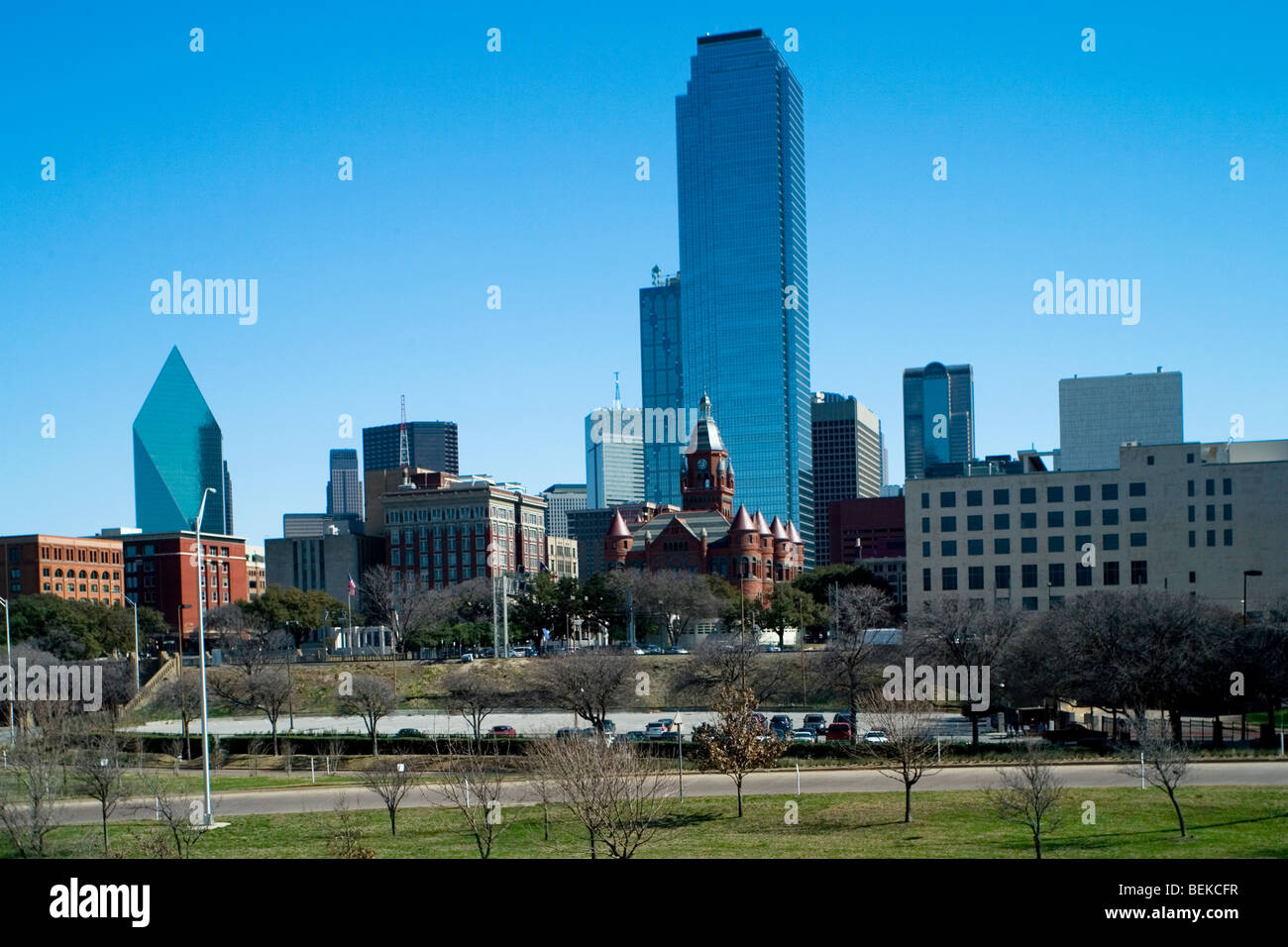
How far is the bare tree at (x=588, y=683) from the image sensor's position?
185 feet

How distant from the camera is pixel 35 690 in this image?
5603cm

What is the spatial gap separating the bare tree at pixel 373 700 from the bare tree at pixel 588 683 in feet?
26.9

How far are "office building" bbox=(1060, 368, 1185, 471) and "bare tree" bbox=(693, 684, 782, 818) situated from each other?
79.1 m

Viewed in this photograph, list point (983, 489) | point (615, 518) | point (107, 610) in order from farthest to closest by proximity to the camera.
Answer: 1. point (615, 518)
2. point (107, 610)
3. point (983, 489)

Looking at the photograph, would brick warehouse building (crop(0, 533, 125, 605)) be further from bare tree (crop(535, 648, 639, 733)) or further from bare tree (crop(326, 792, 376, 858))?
bare tree (crop(326, 792, 376, 858))

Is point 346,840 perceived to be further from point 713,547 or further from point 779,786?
point 713,547

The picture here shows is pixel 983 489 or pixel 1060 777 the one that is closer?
pixel 1060 777

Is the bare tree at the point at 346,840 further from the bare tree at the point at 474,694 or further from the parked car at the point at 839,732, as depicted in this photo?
the parked car at the point at 839,732

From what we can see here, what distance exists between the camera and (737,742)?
3659cm

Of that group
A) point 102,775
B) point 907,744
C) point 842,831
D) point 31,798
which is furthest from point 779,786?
point 31,798

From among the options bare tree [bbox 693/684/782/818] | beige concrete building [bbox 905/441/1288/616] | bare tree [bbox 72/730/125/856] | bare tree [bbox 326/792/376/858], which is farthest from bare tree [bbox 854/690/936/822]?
beige concrete building [bbox 905/441/1288/616]
